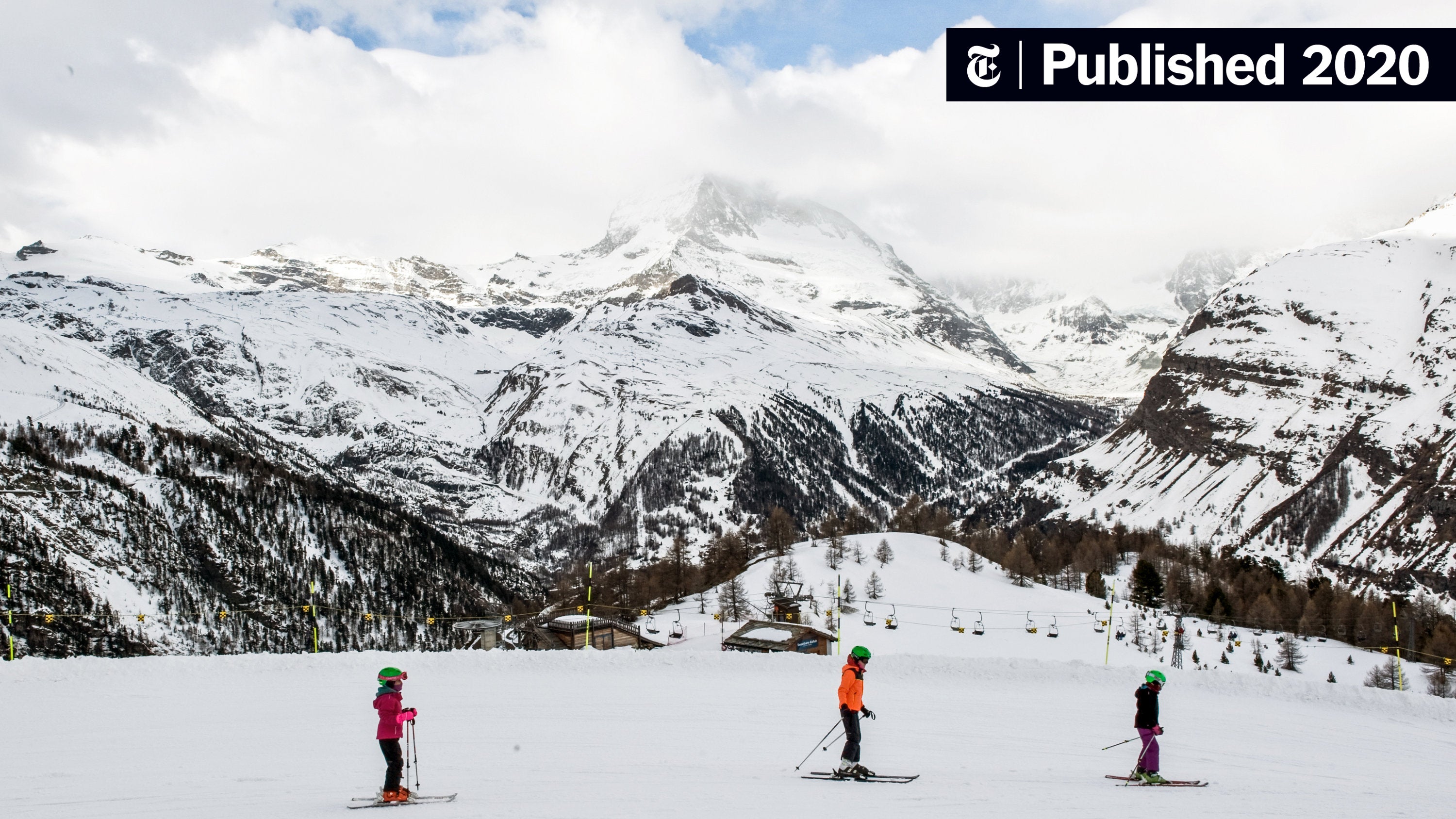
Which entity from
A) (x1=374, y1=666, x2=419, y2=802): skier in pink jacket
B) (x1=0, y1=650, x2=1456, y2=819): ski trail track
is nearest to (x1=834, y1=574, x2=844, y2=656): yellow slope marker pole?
(x1=0, y1=650, x2=1456, y2=819): ski trail track

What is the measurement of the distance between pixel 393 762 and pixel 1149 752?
1752 cm

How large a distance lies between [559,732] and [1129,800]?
52.4ft

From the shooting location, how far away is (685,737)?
2967 cm

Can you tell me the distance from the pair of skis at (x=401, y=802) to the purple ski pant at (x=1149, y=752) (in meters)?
16.1

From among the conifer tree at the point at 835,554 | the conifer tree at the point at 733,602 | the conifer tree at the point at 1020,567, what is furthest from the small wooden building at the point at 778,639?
the conifer tree at the point at 1020,567

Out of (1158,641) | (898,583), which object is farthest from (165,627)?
(1158,641)

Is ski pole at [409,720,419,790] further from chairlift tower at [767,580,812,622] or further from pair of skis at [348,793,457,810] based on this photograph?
chairlift tower at [767,580,812,622]

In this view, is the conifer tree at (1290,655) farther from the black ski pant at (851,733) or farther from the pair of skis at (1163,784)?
the black ski pant at (851,733)

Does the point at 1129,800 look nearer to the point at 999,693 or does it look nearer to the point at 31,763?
the point at 999,693

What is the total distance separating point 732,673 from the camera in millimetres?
42656

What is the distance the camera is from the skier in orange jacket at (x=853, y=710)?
77.4 feet

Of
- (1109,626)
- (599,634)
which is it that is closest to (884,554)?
(1109,626)

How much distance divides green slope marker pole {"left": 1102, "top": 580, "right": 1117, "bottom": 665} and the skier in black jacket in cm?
4726

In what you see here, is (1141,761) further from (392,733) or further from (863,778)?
(392,733)
